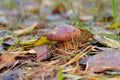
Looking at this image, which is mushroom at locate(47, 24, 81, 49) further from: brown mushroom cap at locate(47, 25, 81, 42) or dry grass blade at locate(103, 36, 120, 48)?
dry grass blade at locate(103, 36, 120, 48)

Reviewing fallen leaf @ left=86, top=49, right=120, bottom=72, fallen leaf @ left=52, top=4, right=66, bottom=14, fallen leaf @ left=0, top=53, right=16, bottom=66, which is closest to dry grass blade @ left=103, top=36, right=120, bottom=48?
fallen leaf @ left=86, top=49, right=120, bottom=72

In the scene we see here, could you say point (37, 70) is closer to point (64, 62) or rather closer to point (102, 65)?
point (64, 62)

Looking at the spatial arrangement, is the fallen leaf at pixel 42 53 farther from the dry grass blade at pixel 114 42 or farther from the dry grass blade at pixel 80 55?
the dry grass blade at pixel 114 42

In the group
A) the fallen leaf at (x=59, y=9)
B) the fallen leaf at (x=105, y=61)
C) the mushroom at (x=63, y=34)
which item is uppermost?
the fallen leaf at (x=59, y=9)

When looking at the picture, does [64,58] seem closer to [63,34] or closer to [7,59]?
[63,34]

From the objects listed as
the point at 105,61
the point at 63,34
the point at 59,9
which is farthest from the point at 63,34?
the point at 59,9

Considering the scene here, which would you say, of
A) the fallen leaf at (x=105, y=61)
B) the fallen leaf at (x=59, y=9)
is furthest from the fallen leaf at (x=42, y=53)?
the fallen leaf at (x=59, y=9)
